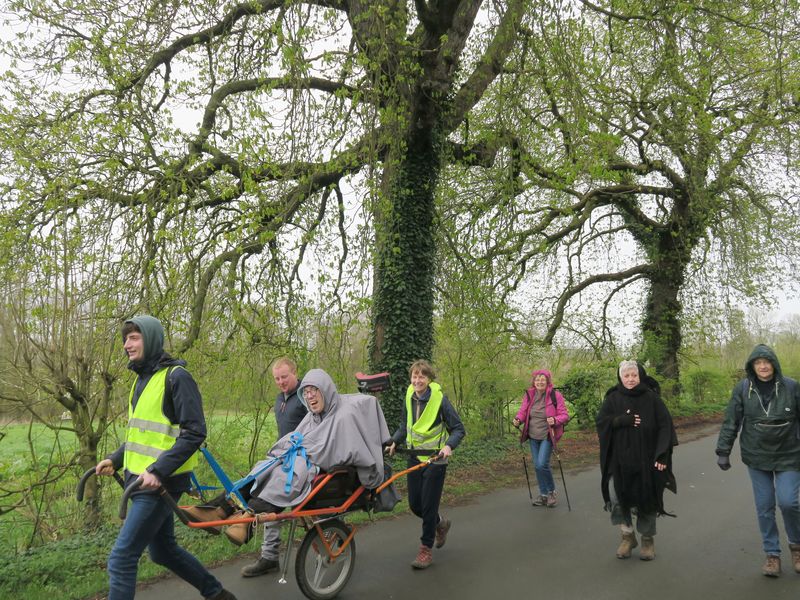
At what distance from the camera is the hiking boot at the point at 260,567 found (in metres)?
5.16

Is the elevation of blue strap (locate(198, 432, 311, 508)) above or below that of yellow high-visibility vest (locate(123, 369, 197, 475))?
below

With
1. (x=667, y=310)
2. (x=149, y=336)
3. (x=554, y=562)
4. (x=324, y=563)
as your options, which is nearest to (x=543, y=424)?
(x=554, y=562)

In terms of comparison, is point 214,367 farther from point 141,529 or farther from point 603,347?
point 603,347

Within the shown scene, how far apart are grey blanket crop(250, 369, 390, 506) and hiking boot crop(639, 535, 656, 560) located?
9.17ft

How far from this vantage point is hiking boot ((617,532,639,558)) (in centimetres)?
557

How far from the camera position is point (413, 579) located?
5.12m

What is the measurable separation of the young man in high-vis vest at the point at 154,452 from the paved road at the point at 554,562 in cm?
140

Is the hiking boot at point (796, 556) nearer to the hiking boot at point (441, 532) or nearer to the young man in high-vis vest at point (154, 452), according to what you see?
the hiking boot at point (441, 532)

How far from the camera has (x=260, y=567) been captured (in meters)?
5.20

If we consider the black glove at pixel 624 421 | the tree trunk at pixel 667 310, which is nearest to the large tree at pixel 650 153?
the tree trunk at pixel 667 310

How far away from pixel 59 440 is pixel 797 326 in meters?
35.3

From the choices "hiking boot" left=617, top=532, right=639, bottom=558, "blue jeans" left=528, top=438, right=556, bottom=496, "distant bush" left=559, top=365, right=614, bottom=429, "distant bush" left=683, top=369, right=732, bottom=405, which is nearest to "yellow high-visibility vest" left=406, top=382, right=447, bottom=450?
"hiking boot" left=617, top=532, right=639, bottom=558

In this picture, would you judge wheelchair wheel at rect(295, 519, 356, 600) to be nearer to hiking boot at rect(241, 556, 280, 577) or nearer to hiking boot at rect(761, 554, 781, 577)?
hiking boot at rect(241, 556, 280, 577)

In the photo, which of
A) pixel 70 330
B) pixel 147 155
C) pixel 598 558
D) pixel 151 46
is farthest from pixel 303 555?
pixel 151 46
